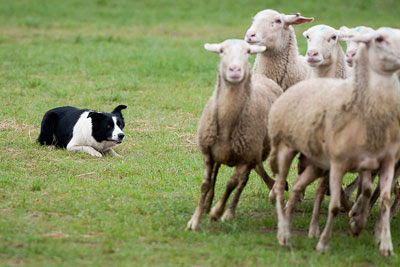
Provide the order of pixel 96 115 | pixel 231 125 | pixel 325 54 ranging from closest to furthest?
pixel 231 125 → pixel 325 54 → pixel 96 115

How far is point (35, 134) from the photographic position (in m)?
10.4

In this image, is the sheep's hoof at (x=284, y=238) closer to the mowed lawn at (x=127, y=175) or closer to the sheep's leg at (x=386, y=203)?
the mowed lawn at (x=127, y=175)

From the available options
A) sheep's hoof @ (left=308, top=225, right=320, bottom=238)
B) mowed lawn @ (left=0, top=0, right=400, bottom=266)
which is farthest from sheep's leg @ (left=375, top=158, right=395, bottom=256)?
sheep's hoof @ (left=308, top=225, right=320, bottom=238)

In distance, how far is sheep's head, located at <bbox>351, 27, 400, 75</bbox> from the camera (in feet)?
18.9

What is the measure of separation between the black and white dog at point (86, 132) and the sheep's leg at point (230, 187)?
3.17 meters

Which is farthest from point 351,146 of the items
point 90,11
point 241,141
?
point 90,11

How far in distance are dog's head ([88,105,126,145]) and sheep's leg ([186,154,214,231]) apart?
3176 millimetres

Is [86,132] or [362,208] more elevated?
[362,208]

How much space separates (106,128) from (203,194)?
11.3ft

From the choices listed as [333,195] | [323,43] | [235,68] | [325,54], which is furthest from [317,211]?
[323,43]

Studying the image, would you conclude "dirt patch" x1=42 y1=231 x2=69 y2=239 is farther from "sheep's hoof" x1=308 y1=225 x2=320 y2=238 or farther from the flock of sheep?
"sheep's hoof" x1=308 y1=225 x2=320 y2=238

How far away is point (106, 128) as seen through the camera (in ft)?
32.0

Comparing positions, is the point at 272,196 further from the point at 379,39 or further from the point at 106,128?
the point at 106,128

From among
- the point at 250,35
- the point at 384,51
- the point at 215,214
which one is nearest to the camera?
the point at 384,51
